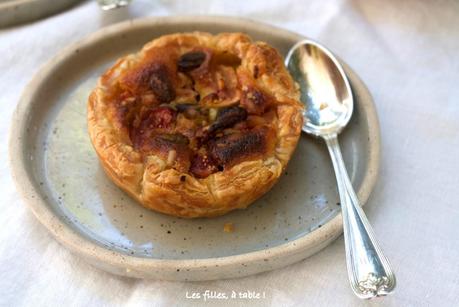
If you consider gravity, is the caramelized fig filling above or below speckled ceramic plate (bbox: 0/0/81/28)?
below

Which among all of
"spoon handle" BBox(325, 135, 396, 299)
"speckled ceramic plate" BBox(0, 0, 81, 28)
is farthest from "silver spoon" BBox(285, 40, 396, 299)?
"speckled ceramic plate" BBox(0, 0, 81, 28)

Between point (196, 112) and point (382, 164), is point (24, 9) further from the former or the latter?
point (382, 164)

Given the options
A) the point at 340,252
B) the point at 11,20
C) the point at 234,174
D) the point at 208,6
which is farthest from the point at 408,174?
the point at 11,20

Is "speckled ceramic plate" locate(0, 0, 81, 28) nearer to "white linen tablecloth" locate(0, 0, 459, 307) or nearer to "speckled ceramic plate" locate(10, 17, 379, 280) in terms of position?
"white linen tablecloth" locate(0, 0, 459, 307)

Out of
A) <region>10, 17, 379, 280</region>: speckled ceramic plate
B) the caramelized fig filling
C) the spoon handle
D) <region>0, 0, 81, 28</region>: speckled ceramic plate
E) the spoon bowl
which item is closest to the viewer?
the spoon handle

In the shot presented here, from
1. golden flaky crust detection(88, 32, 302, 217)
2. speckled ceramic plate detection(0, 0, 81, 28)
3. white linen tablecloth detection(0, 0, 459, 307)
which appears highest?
speckled ceramic plate detection(0, 0, 81, 28)

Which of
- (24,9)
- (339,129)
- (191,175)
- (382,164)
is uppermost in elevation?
(24,9)

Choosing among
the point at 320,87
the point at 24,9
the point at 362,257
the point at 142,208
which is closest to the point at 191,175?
the point at 142,208
